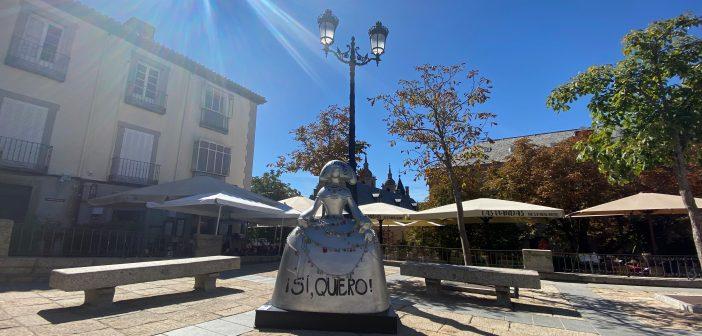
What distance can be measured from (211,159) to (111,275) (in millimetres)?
13971

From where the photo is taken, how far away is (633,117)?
8.07 metres

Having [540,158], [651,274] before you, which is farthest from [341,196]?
[540,158]

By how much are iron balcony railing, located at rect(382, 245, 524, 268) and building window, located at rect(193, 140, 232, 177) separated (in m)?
9.93

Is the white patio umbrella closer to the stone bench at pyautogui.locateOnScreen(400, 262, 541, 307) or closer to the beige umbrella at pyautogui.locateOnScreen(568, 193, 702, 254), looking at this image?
the stone bench at pyautogui.locateOnScreen(400, 262, 541, 307)

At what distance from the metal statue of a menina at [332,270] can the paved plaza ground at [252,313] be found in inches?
18.8

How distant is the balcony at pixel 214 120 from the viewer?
59.9 ft

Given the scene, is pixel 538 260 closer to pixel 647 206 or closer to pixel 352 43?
pixel 647 206

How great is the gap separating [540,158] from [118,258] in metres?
18.6

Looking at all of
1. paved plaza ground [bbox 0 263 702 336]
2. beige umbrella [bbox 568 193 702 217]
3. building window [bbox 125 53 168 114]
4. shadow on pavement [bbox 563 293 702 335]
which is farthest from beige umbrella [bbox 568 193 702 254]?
building window [bbox 125 53 168 114]

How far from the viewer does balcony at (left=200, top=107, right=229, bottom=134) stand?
18.2 m

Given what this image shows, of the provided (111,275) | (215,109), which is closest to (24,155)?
(215,109)

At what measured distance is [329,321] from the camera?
428cm

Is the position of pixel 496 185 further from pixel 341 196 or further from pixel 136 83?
pixel 136 83

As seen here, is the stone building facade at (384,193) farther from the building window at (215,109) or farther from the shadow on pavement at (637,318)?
the shadow on pavement at (637,318)
